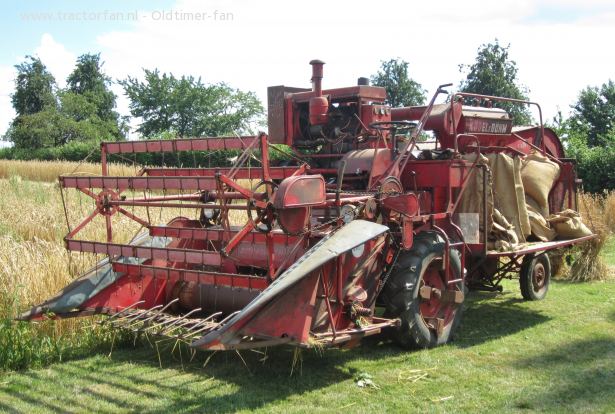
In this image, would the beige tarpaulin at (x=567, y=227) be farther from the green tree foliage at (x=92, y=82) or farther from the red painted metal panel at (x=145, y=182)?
the green tree foliage at (x=92, y=82)

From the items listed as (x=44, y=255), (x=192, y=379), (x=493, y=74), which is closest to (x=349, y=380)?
(x=192, y=379)

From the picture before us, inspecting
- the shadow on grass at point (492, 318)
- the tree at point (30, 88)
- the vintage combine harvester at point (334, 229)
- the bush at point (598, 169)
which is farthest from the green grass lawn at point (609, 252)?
the tree at point (30, 88)

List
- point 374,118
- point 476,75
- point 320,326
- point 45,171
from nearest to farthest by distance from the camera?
point 320,326 → point 374,118 → point 45,171 → point 476,75

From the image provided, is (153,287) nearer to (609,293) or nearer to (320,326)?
(320,326)

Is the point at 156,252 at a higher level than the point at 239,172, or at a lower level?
lower

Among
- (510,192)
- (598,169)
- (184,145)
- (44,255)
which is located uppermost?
(184,145)

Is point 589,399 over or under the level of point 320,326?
under

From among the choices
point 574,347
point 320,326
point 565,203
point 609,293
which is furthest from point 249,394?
point 609,293

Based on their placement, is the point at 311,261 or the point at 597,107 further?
the point at 597,107

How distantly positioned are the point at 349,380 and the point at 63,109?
5019cm

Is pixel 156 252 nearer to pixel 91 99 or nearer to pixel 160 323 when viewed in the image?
pixel 160 323

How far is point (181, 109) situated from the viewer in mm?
40844

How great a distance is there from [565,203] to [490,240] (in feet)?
6.23

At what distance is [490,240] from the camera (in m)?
7.06
